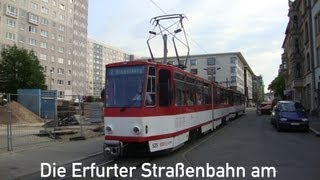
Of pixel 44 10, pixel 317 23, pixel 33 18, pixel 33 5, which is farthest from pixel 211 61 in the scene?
pixel 317 23

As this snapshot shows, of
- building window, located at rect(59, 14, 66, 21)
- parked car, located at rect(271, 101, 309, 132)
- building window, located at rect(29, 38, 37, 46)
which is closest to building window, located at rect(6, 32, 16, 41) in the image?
building window, located at rect(29, 38, 37, 46)

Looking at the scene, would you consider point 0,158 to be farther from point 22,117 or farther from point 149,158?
point 22,117

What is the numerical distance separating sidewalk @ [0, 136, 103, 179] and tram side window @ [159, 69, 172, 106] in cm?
329

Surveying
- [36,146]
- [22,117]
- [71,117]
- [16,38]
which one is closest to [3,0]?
[16,38]

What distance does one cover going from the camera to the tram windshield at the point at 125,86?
14219mm

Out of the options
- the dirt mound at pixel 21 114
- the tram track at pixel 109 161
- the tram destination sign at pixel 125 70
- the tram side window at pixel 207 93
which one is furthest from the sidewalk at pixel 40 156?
the dirt mound at pixel 21 114

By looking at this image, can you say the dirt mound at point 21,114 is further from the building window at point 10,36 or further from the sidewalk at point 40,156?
the building window at point 10,36

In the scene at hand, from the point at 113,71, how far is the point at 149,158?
3059mm

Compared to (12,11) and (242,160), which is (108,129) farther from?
(12,11)

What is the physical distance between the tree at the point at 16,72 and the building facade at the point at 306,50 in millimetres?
39689

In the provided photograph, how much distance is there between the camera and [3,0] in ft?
277

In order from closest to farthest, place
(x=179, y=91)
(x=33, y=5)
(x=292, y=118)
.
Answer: (x=179, y=91) < (x=292, y=118) < (x=33, y=5)

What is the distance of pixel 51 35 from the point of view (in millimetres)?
100500

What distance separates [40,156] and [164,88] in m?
4.70
